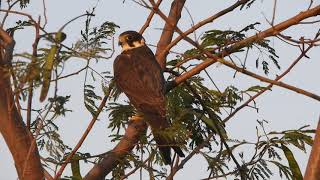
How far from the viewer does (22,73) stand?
10.8 feet

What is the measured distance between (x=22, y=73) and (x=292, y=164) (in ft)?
8.82

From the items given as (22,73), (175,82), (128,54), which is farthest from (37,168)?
(128,54)

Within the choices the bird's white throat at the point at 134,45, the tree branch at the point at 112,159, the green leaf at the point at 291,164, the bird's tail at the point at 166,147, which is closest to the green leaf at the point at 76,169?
the tree branch at the point at 112,159

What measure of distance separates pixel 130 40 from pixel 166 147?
276cm

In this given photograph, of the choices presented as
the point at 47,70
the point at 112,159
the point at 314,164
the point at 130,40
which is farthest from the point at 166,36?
the point at 47,70

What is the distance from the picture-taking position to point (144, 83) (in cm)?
701

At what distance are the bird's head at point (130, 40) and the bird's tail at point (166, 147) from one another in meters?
2.37

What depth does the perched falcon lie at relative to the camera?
6062 mm

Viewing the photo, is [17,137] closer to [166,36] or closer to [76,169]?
[76,169]

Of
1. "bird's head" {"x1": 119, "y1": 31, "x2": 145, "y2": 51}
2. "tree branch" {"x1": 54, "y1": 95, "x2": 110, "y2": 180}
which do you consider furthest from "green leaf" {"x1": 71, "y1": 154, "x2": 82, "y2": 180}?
"bird's head" {"x1": 119, "y1": 31, "x2": 145, "y2": 51}

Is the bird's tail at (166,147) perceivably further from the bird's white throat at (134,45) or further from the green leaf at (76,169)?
the bird's white throat at (134,45)

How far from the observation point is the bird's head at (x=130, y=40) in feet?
25.9

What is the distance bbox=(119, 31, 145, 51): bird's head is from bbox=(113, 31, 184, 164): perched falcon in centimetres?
1

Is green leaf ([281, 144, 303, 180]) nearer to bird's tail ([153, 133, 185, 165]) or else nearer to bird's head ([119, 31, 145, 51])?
bird's tail ([153, 133, 185, 165])
